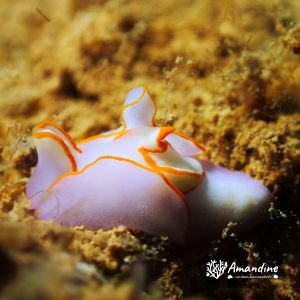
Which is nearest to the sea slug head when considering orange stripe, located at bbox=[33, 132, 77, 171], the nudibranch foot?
orange stripe, located at bbox=[33, 132, 77, 171]

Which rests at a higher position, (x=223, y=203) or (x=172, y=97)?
(x=172, y=97)

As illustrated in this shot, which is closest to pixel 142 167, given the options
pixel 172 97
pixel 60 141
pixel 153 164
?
pixel 153 164

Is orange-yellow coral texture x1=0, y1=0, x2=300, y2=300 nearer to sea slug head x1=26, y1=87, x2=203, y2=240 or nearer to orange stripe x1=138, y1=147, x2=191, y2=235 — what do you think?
sea slug head x1=26, y1=87, x2=203, y2=240

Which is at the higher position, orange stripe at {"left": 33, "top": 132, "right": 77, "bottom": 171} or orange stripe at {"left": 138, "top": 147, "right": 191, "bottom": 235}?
orange stripe at {"left": 33, "top": 132, "right": 77, "bottom": 171}

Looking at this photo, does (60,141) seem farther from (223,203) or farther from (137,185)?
(223,203)

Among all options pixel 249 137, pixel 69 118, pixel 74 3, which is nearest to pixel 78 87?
pixel 69 118

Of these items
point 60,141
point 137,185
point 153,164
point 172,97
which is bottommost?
point 137,185
